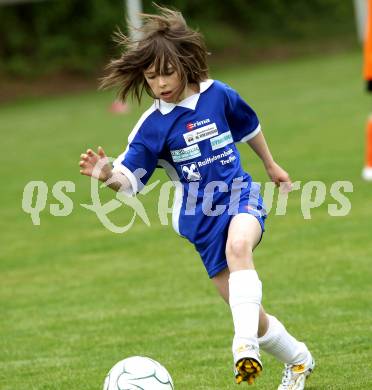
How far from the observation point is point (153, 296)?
780 centimetres

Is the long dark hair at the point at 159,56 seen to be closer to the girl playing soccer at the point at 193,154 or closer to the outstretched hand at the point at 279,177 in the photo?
the girl playing soccer at the point at 193,154

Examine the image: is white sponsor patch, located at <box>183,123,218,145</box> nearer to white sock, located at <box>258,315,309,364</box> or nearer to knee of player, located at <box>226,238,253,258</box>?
knee of player, located at <box>226,238,253,258</box>

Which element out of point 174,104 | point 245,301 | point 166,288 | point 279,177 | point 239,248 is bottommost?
point 166,288

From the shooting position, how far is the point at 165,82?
16.0ft

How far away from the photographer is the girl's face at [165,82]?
16.0ft

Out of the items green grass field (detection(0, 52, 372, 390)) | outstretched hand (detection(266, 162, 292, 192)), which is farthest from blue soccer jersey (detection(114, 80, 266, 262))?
green grass field (detection(0, 52, 372, 390))

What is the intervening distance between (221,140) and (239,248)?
61cm

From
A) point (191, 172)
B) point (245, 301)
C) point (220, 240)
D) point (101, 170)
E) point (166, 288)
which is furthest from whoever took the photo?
point (166, 288)

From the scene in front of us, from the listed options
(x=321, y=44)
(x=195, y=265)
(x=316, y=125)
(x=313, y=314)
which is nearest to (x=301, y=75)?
(x=321, y=44)

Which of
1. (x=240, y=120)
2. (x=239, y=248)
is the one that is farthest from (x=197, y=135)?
(x=239, y=248)

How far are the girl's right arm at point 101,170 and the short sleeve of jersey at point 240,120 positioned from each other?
25.2 inches

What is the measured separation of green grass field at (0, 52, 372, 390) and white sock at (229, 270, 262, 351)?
0.75 meters

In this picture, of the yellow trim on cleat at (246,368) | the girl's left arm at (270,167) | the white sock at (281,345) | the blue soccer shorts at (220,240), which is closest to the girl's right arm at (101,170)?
the blue soccer shorts at (220,240)

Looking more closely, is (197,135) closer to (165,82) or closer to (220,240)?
(165,82)
